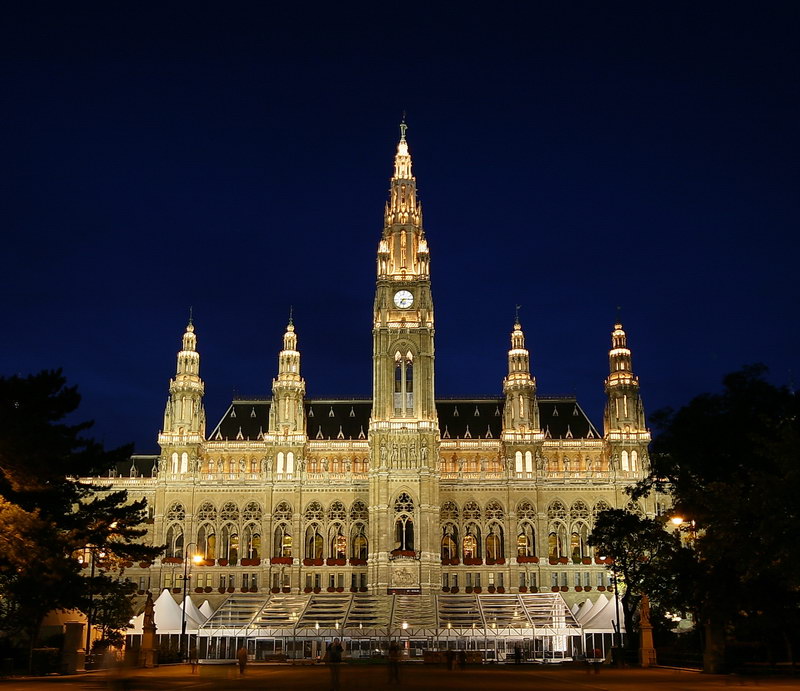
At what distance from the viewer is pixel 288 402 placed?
115m

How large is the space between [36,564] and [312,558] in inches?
2602

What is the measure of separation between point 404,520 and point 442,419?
1691 centimetres

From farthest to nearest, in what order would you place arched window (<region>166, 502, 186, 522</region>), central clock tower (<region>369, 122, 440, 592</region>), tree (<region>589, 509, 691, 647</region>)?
1. arched window (<region>166, 502, 186, 522</region>)
2. central clock tower (<region>369, 122, 440, 592</region>)
3. tree (<region>589, 509, 691, 647</region>)

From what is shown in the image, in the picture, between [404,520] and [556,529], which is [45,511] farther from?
[556,529]

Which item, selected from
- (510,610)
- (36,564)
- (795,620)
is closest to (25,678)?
(36,564)

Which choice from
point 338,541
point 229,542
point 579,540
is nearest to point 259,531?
point 229,542

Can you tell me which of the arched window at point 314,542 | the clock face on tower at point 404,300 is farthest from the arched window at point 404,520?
the clock face on tower at point 404,300

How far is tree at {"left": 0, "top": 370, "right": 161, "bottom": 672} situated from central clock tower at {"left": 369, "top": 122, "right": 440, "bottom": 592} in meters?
48.0

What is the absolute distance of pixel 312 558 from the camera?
4355 inches

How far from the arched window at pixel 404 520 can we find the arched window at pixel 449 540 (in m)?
5.00

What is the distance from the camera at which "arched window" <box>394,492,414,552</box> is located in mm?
107375

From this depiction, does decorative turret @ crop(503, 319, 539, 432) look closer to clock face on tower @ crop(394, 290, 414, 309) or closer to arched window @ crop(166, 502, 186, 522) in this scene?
clock face on tower @ crop(394, 290, 414, 309)

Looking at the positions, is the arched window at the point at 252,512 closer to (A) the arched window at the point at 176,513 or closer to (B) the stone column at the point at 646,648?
(A) the arched window at the point at 176,513

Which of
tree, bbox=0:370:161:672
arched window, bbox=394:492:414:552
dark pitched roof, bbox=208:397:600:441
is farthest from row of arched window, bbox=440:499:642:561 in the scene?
tree, bbox=0:370:161:672
